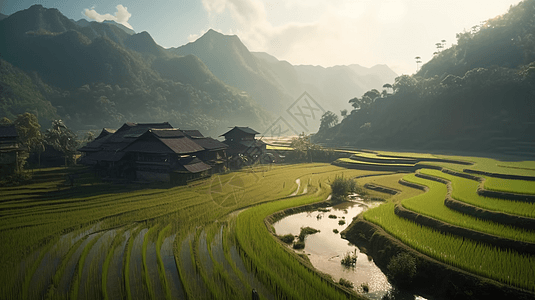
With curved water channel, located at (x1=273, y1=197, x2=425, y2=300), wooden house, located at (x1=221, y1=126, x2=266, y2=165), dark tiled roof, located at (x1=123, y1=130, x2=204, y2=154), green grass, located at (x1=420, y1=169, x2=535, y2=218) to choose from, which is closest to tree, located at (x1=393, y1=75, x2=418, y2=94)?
wooden house, located at (x1=221, y1=126, x2=266, y2=165)

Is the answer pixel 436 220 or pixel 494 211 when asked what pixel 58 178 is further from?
pixel 494 211

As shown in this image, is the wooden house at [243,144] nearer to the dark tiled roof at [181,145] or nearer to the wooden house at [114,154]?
the wooden house at [114,154]

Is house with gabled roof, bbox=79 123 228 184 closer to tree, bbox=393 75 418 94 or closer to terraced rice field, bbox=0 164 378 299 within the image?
terraced rice field, bbox=0 164 378 299

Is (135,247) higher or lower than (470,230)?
lower

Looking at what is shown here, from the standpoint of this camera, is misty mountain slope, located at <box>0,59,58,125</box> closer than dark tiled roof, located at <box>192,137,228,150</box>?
No

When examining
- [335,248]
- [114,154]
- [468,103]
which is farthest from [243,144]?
[468,103]

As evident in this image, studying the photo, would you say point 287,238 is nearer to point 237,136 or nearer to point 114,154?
point 114,154

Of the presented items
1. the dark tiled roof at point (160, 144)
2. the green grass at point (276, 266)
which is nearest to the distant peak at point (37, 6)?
the dark tiled roof at point (160, 144)
